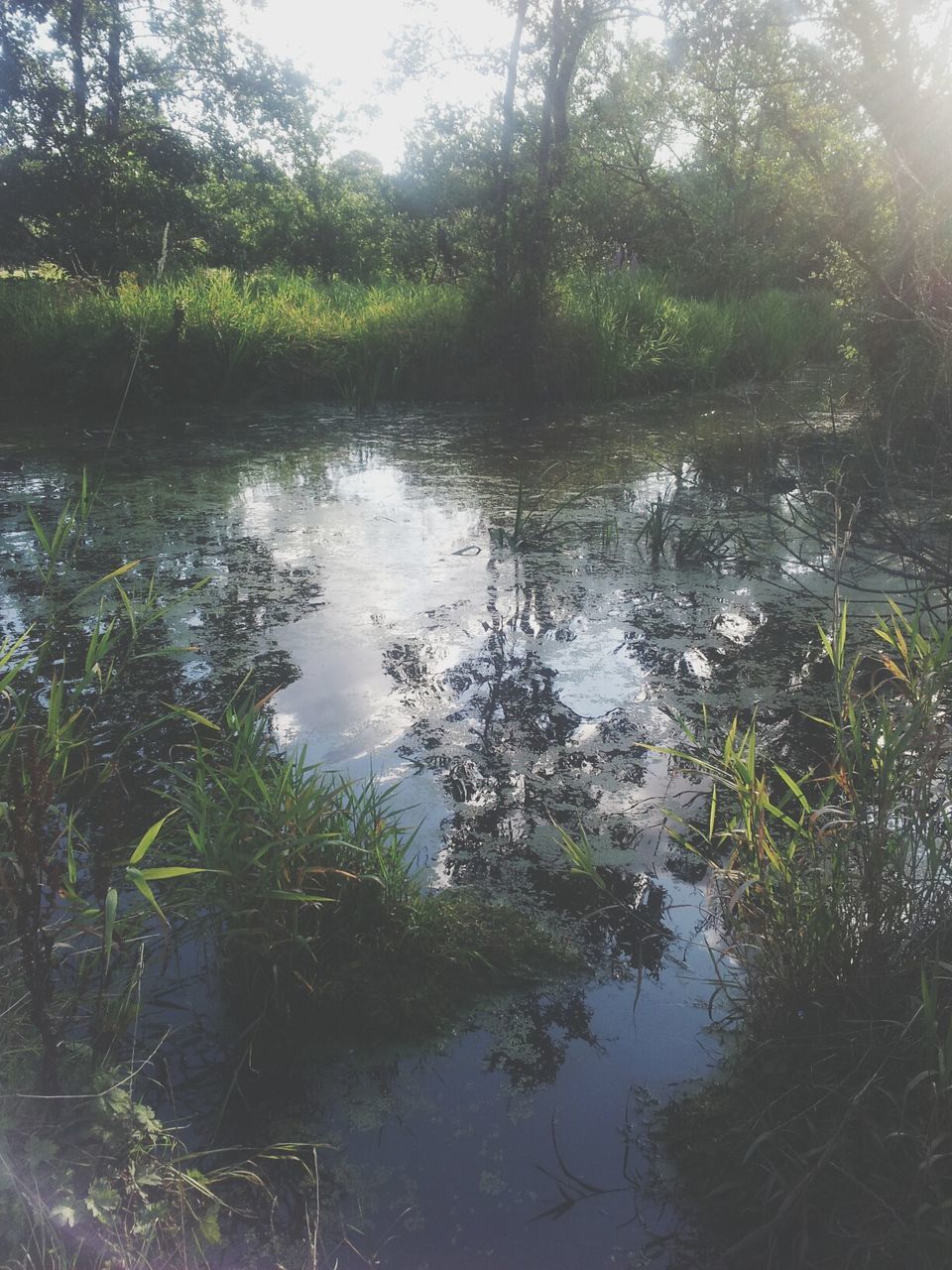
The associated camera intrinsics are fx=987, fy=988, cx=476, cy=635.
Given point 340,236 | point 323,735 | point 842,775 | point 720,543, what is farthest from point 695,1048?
point 340,236

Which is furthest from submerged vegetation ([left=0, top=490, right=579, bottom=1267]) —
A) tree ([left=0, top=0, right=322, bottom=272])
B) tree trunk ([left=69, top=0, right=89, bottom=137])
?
tree trunk ([left=69, top=0, right=89, bottom=137])

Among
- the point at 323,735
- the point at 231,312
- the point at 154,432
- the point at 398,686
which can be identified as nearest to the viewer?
the point at 323,735

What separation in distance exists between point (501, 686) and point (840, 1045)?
1537 millimetres

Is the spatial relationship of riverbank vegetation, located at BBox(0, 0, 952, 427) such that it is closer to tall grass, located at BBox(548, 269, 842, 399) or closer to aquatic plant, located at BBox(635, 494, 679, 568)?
tall grass, located at BBox(548, 269, 842, 399)

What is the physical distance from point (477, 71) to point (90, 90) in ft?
19.3

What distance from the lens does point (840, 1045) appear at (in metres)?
1.38

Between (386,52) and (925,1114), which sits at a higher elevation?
(386,52)

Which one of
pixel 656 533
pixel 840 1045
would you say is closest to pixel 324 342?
pixel 656 533

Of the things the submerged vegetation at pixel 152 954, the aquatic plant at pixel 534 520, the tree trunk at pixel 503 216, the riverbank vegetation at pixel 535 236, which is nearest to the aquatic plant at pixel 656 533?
the aquatic plant at pixel 534 520

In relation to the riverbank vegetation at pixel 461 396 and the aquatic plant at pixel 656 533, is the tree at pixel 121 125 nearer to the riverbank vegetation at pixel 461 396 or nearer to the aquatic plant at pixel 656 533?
the riverbank vegetation at pixel 461 396

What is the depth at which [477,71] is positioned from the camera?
47.2ft

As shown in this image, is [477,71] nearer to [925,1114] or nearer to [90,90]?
[90,90]

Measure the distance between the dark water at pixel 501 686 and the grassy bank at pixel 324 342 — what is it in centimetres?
87

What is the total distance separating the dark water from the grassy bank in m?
0.87
